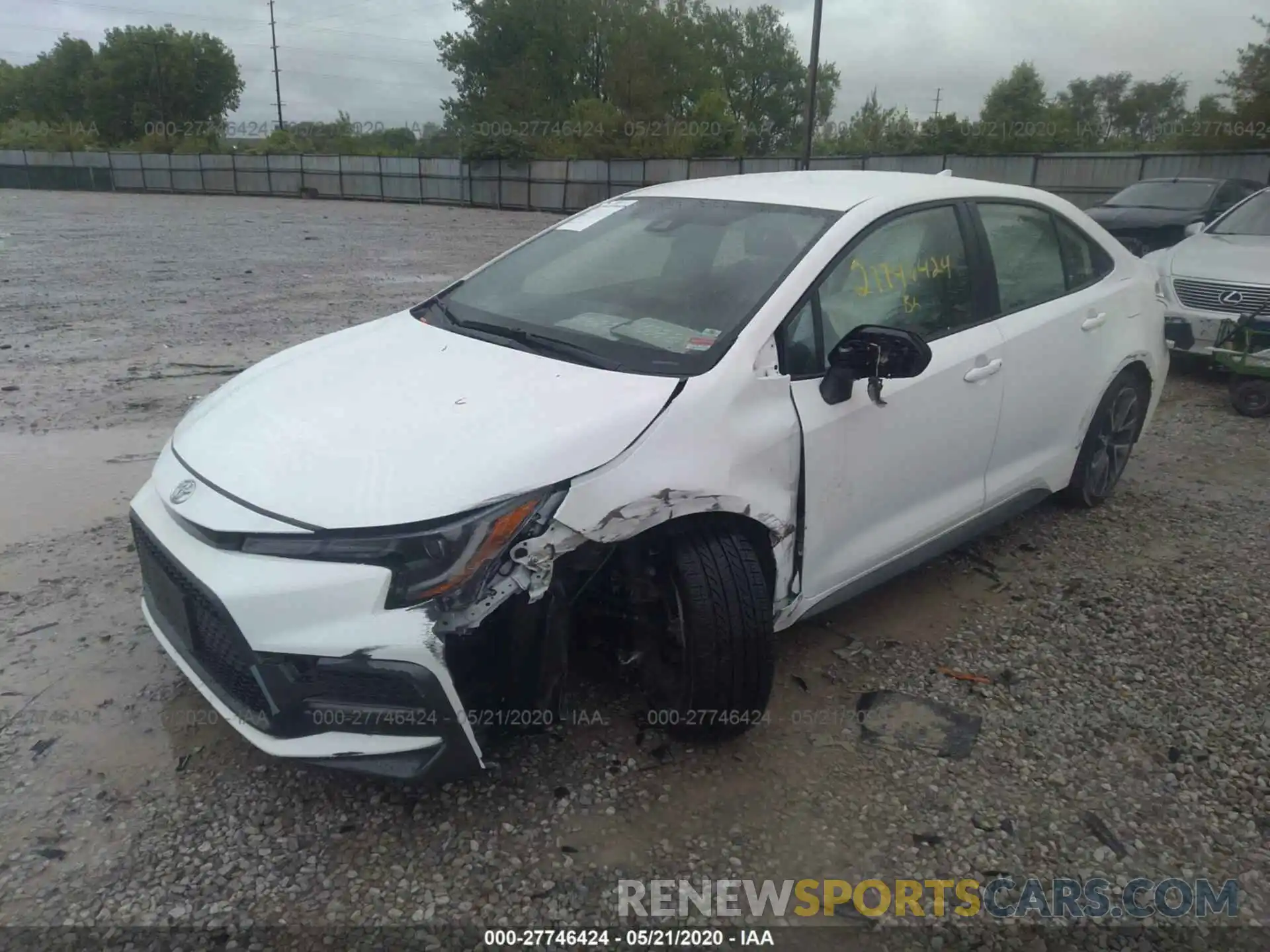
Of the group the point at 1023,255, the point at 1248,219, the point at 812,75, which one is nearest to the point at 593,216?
the point at 1023,255

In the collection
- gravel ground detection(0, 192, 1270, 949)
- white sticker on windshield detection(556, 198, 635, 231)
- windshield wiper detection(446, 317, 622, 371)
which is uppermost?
white sticker on windshield detection(556, 198, 635, 231)

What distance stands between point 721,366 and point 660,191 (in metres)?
1.41

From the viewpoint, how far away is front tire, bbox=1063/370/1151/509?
165 inches

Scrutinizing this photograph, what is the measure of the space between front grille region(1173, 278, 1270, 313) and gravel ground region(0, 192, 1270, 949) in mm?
2710

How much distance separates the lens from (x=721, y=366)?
8.49 ft

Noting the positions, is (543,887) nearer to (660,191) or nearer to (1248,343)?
(660,191)

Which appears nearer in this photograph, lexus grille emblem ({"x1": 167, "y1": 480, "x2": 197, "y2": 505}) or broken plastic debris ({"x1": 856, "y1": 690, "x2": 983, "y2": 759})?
lexus grille emblem ({"x1": 167, "y1": 480, "x2": 197, "y2": 505})

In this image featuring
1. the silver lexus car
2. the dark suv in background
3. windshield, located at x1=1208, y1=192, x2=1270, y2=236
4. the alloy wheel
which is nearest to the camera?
the alloy wheel

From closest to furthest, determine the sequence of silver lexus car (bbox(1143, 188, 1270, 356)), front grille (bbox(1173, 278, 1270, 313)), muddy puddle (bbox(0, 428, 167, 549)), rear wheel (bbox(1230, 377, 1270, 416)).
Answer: muddy puddle (bbox(0, 428, 167, 549))
rear wheel (bbox(1230, 377, 1270, 416))
front grille (bbox(1173, 278, 1270, 313))
silver lexus car (bbox(1143, 188, 1270, 356))

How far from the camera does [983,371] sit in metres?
3.28

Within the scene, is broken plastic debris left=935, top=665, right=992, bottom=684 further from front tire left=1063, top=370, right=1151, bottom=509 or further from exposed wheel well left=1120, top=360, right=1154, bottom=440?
exposed wheel well left=1120, top=360, right=1154, bottom=440

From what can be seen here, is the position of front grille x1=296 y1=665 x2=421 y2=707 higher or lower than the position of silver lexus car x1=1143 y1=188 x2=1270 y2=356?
lower

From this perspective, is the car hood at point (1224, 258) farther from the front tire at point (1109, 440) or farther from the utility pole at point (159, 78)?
the utility pole at point (159, 78)

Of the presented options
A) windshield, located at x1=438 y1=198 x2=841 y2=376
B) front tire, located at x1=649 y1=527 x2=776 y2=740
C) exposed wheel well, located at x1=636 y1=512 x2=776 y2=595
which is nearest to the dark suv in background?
windshield, located at x1=438 y1=198 x2=841 y2=376
